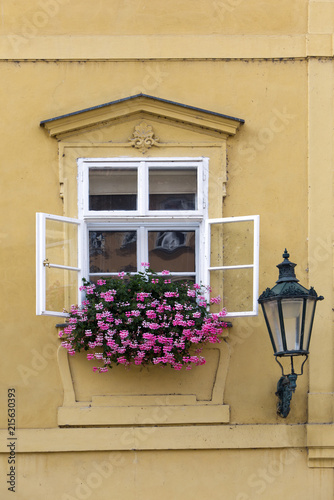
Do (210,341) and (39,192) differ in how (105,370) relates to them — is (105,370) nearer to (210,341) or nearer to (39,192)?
(210,341)

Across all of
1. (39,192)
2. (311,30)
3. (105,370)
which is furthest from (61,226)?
(311,30)

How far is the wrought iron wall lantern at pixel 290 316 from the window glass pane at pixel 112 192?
152 cm

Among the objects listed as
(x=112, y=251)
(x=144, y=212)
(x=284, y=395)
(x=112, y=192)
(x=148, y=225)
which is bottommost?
(x=284, y=395)

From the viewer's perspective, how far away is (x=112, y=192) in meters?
10.6

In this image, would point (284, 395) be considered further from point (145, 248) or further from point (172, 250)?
point (145, 248)

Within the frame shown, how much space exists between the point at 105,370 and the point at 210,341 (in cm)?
83

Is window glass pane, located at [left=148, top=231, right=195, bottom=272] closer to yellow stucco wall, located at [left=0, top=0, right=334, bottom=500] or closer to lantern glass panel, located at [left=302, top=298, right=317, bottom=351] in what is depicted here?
yellow stucco wall, located at [left=0, top=0, right=334, bottom=500]

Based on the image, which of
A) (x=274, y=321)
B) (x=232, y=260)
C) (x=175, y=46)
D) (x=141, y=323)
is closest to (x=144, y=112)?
(x=175, y=46)

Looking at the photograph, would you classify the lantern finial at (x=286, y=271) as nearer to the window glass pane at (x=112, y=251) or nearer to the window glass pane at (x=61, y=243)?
the window glass pane at (x=112, y=251)

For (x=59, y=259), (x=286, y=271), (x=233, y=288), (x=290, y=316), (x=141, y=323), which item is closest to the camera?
(x=290, y=316)

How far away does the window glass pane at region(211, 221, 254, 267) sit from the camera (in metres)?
10.4

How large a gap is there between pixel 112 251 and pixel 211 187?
3.06ft

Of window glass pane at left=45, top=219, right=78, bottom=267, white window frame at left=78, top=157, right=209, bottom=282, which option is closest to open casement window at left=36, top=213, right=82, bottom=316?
window glass pane at left=45, top=219, right=78, bottom=267

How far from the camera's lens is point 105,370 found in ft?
33.3
